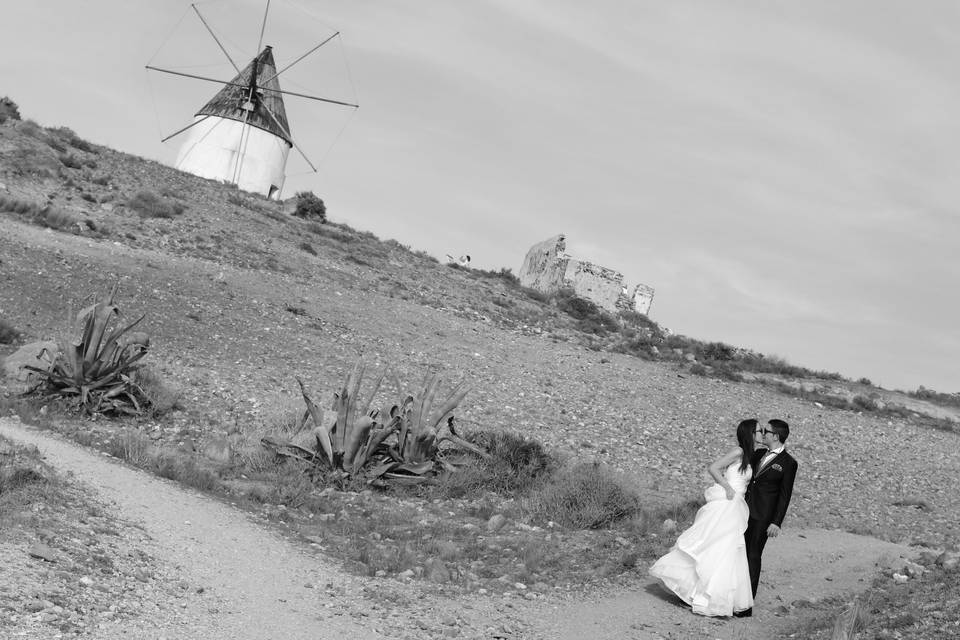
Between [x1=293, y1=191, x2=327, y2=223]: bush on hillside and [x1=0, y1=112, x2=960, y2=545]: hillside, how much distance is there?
5134 mm

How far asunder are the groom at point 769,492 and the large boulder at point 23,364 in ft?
27.1

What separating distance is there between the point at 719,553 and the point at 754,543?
0.45m

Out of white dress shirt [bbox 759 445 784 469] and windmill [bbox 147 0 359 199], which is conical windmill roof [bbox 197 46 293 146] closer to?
windmill [bbox 147 0 359 199]

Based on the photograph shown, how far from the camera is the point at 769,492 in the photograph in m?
8.01

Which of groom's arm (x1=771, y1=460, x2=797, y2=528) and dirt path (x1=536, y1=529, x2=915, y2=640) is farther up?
groom's arm (x1=771, y1=460, x2=797, y2=528)

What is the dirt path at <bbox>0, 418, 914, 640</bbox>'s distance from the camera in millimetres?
6160

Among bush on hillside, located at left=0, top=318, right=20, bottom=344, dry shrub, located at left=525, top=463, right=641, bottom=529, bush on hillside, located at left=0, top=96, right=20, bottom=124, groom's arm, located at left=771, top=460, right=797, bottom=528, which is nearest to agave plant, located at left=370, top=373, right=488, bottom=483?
dry shrub, located at left=525, top=463, right=641, bottom=529

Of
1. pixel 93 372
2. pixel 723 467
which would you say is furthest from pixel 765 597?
pixel 93 372

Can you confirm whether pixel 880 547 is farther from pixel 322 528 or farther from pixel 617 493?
pixel 322 528

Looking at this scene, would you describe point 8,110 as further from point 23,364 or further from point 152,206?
point 23,364

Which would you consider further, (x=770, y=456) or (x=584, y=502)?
(x=584, y=502)

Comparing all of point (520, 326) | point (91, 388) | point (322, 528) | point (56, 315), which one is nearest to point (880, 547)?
point (322, 528)

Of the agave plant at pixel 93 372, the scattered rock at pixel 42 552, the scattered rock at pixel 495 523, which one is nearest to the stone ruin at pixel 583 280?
the agave plant at pixel 93 372

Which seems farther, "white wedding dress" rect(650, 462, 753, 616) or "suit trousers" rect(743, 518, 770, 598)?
"suit trousers" rect(743, 518, 770, 598)
